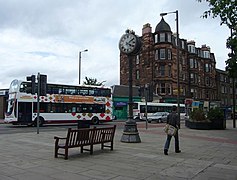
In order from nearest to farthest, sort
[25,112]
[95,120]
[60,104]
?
[25,112] < [60,104] < [95,120]

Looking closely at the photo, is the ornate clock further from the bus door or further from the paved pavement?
the bus door

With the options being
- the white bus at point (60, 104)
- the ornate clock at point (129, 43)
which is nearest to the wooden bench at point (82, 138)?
the ornate clock at point (129, 43)

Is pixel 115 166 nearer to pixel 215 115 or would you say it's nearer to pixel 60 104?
pixel 215 115

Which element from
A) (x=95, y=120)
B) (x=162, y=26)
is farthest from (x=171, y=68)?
(x=95, y=120)

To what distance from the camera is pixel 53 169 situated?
271 inches

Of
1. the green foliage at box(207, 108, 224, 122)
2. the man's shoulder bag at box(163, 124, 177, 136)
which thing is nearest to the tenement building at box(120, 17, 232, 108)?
the green foliage at box(207, 108, 224, 122)

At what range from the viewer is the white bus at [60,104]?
79.4 feet

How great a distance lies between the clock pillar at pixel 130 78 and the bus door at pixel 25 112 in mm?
13823

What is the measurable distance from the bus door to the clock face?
13823 millimetres

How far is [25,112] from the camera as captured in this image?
24.4 m

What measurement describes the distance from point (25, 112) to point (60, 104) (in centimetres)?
359

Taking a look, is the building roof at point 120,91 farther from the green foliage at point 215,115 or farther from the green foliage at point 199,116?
the green foliage at point 215,115

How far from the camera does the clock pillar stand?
1275cm

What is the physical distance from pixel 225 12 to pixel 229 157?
20.2 feet
